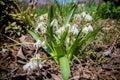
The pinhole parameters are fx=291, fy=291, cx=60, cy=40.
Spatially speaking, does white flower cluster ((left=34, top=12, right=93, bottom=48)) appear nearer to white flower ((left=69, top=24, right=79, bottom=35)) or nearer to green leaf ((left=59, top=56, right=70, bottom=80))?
white flower ((left=69, top=24, right=79, bottom=35))

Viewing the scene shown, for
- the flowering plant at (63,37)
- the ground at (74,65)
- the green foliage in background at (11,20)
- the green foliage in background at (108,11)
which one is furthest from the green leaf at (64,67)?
the green foliage in background at (108,11)

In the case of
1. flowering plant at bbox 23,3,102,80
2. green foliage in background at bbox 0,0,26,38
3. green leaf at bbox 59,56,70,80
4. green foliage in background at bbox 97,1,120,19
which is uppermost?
→ green foliage in background at bbox 97,1,120,19

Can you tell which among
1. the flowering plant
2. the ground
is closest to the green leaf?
the flowering plant

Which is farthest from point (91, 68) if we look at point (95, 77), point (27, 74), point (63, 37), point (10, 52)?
point (10, 52)

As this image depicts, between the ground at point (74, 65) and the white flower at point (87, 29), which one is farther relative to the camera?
the white flower at point (87, 29)

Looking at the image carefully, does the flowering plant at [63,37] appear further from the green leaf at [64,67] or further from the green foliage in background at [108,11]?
the green foliage in background at [108,11]

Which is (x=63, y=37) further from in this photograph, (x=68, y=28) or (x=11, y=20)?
(x=11, y=20)

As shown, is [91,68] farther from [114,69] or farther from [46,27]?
[46,27]
